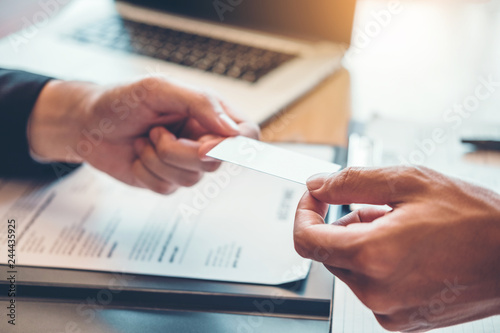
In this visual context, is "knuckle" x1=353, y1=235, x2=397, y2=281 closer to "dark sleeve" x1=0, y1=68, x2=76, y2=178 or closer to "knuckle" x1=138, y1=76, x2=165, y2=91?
"knuckle" x1=138, y1=76, x2=165, y2=91

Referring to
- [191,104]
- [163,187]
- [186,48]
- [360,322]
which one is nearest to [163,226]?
[163,187]

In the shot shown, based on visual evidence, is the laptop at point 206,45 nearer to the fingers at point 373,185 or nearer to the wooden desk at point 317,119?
the wooden desk at point 317,119

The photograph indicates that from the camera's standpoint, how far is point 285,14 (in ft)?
3.22

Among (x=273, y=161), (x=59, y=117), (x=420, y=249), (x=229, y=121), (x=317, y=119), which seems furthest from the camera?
(x=317, y=119)

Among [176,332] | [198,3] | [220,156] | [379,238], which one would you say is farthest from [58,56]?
[379,238]

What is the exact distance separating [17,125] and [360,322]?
569 mm

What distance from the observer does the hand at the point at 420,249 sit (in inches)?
14.1

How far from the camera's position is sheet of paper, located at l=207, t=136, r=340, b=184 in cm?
47

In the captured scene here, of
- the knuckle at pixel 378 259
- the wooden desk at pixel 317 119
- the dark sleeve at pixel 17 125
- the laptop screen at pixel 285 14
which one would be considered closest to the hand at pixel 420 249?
the knuckle at pixel 378 259

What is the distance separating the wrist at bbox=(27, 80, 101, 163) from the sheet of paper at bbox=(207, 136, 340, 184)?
278 mm

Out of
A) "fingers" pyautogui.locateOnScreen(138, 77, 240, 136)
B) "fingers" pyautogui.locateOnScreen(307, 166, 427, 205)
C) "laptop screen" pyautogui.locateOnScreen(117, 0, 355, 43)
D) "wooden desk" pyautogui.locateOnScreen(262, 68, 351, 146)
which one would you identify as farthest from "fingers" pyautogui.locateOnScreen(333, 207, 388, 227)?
"laptop screen" pyautogui.locateOnScreen(117, 0, 355, 43)

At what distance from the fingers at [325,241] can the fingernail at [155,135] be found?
301 millimetres

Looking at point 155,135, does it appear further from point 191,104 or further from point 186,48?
point 186,48

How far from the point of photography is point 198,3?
103 cm
